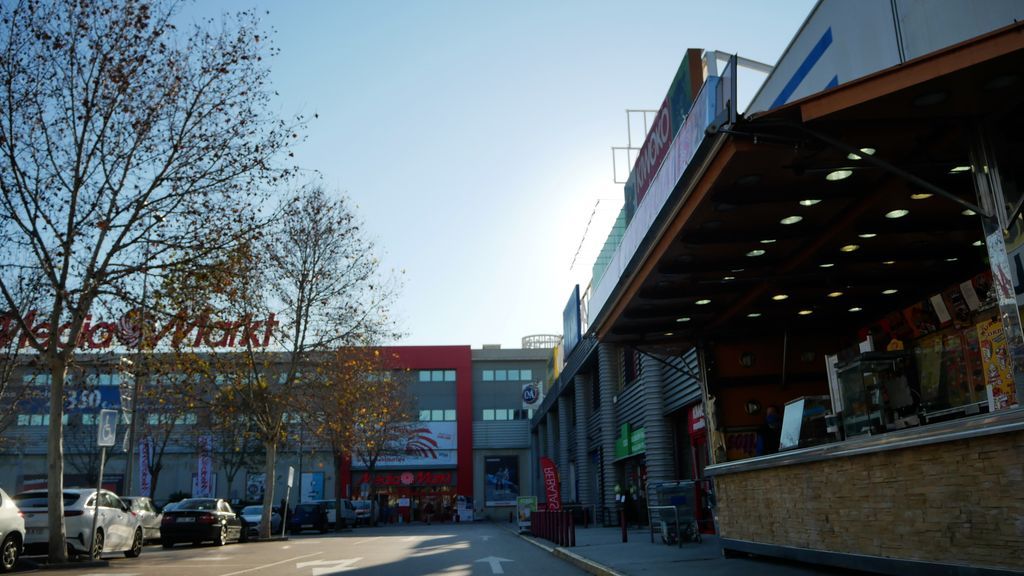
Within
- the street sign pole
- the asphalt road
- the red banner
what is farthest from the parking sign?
the red banner

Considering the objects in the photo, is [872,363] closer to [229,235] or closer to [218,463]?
[229,235]

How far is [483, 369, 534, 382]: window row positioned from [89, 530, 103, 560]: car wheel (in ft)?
166

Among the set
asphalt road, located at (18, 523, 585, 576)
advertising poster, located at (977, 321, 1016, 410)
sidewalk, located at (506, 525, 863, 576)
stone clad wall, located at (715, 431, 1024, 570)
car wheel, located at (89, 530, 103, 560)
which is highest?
advertising poster, located at (977, 321, 1016, 410)

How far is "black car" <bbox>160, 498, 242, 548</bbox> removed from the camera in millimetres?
24891

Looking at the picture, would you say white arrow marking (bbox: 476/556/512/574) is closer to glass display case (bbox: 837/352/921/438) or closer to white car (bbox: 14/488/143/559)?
glass display case (bbox: 837/352/921/438)

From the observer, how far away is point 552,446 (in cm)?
5362

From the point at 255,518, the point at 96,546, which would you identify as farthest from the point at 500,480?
the point at 96,546

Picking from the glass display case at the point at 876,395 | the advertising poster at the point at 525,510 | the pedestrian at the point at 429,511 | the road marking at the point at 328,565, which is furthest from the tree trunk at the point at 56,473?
the pedestrian at the point at 429,511

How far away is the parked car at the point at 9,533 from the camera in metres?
13.9

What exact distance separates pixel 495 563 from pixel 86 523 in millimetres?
9028

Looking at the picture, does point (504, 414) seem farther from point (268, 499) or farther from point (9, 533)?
point (9, 533)

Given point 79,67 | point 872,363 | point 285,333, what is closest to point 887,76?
point 872,363

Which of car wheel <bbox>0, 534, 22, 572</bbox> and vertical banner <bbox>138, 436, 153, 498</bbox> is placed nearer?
car wheel <bbox>0, 534, 22, 572</bbox>

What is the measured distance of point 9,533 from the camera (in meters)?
14.1
